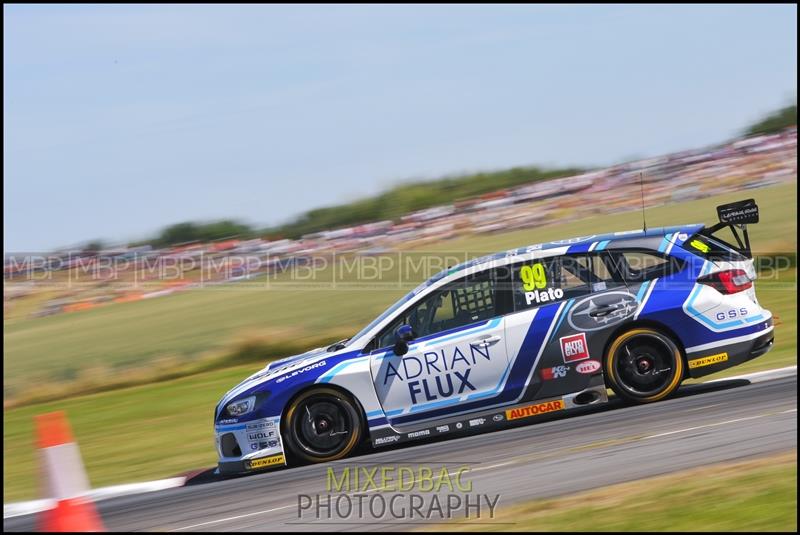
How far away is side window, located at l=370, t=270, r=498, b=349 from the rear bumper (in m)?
1.77

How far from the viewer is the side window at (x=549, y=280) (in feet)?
26.3

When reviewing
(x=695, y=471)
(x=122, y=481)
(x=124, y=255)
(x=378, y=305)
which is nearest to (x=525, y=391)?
(x=695, y=471)

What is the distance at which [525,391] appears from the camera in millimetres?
7891

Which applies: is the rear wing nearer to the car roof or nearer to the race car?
the race car

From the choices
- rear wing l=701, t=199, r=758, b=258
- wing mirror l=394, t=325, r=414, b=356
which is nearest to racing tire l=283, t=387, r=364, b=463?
wing mirror l=394, t=325, r=414, b=356

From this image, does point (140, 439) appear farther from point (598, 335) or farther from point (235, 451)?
point (598, 335)

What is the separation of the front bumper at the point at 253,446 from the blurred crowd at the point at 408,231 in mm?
12737

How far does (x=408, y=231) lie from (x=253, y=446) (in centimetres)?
1649

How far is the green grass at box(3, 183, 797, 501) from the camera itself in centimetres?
1002

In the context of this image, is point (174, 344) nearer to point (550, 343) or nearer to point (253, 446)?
point (253, 446)

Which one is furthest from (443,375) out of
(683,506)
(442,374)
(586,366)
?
(683,506)

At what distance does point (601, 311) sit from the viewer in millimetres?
7961

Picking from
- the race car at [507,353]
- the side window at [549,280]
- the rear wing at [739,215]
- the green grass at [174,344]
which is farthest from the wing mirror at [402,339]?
the rear wing at [739,215]

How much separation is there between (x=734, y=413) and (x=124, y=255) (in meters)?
18.7
